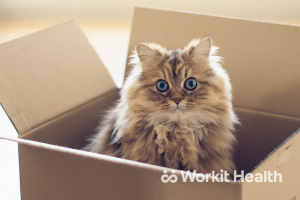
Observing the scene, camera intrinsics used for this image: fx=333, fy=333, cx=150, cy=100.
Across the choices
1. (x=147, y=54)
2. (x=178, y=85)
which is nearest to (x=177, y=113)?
(x=178, y=85)

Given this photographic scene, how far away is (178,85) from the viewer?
51.6 inches

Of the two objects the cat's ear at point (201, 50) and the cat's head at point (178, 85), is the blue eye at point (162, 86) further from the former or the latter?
the cat's ear at point (201, 50)

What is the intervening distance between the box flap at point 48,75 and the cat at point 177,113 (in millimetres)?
343

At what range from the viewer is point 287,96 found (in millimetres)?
1601

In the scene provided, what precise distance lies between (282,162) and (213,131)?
41 centimetres

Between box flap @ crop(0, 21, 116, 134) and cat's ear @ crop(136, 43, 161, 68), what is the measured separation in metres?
0.44

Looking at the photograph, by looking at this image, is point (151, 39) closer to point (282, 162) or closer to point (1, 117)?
point (282, 162)

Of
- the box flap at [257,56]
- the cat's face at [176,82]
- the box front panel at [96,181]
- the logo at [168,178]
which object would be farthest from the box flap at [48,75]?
the logo at [168,178]

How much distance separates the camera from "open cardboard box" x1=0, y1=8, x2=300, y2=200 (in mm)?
1337

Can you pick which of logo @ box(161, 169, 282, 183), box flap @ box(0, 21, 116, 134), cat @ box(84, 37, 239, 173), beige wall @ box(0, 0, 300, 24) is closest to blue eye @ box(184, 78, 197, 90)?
cat @ box(84, 37, 239, 173)

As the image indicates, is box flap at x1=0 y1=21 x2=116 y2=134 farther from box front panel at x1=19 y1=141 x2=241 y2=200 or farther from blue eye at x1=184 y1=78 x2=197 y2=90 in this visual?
blue eye at x1=184 y1=78 x2=197 y2=90

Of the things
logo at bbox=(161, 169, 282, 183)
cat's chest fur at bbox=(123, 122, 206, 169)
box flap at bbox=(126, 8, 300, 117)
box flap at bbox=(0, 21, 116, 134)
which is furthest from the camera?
box flap at bbox=(126, 8, 300, 117)

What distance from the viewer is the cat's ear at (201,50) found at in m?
1.36

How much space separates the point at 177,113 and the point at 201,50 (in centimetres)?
29
